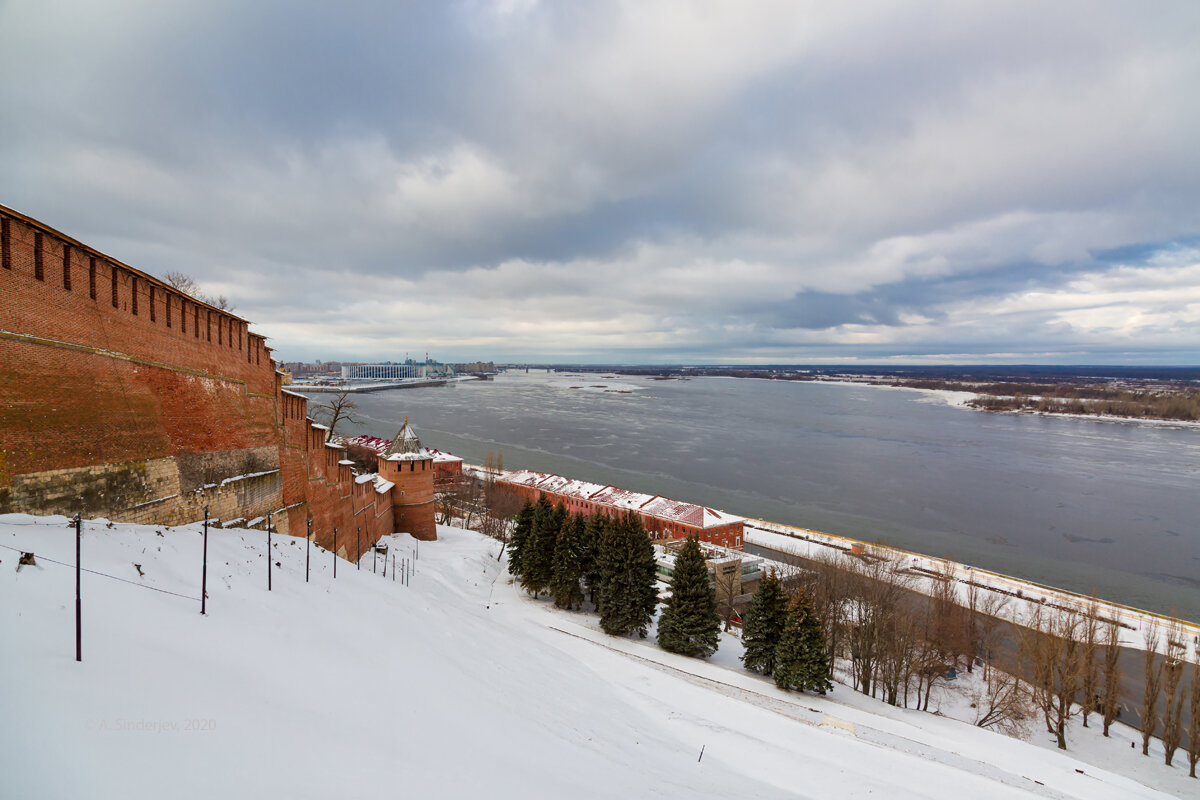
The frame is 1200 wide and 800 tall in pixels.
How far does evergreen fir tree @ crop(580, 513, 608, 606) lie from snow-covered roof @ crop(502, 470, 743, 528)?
1158 centimetres

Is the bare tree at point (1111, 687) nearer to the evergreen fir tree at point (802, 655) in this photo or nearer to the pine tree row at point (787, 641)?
the pine tree row at point (787, 641)

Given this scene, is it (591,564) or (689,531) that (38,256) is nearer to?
(591,564)

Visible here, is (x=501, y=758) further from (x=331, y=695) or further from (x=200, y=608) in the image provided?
(x=200, y=608)

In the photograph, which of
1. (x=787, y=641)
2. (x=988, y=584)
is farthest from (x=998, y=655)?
(x=787, y=641)

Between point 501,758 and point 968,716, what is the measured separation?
1880 cm

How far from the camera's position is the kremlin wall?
6762 millimetres

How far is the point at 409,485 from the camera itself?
23.0 m

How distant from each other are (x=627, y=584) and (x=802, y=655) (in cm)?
578

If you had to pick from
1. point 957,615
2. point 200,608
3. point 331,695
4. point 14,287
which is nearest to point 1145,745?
point 957,615

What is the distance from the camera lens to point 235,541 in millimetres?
9172

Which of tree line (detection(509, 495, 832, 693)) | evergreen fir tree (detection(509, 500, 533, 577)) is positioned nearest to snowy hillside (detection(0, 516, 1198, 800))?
tree line (detection(509, 495, 832, 693))

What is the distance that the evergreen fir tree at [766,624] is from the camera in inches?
642

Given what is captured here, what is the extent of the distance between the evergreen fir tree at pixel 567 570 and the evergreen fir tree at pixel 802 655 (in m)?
7.51

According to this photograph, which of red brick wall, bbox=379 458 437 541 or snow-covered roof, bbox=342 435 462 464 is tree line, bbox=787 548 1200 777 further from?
snow-covered roof, bbox=342 435 462 464
